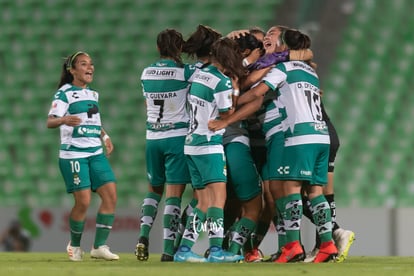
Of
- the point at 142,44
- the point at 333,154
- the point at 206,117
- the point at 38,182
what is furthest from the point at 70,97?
the point at 142,44

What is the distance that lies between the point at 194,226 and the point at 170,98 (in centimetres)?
107

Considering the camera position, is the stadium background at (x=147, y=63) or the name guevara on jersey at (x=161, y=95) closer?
the name guevara on jersey at (x=161, y=95)

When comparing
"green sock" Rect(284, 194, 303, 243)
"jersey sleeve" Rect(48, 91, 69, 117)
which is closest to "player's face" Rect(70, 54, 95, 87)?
"jersey sleeve" Rect(48, 91, 69, 117)

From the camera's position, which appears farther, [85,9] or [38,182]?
[85,9]

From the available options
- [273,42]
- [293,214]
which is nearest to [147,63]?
[273,42]

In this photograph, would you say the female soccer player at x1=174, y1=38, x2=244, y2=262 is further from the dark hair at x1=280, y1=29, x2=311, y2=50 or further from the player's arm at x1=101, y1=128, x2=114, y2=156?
the player's arm at x1=101, y1=128, x2=114, y2=156

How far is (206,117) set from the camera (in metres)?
7.54

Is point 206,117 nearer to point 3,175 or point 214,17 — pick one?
point 3,175

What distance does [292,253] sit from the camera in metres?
7.72

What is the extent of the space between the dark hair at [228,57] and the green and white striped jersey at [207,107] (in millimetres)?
73

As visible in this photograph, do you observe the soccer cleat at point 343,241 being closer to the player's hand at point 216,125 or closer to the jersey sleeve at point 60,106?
the player's hand at point 216,125

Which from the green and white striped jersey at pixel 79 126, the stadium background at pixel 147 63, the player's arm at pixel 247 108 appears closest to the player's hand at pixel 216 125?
the player's arm at pixel 247 108

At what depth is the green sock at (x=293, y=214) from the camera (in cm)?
771

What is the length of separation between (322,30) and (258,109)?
353 inches
